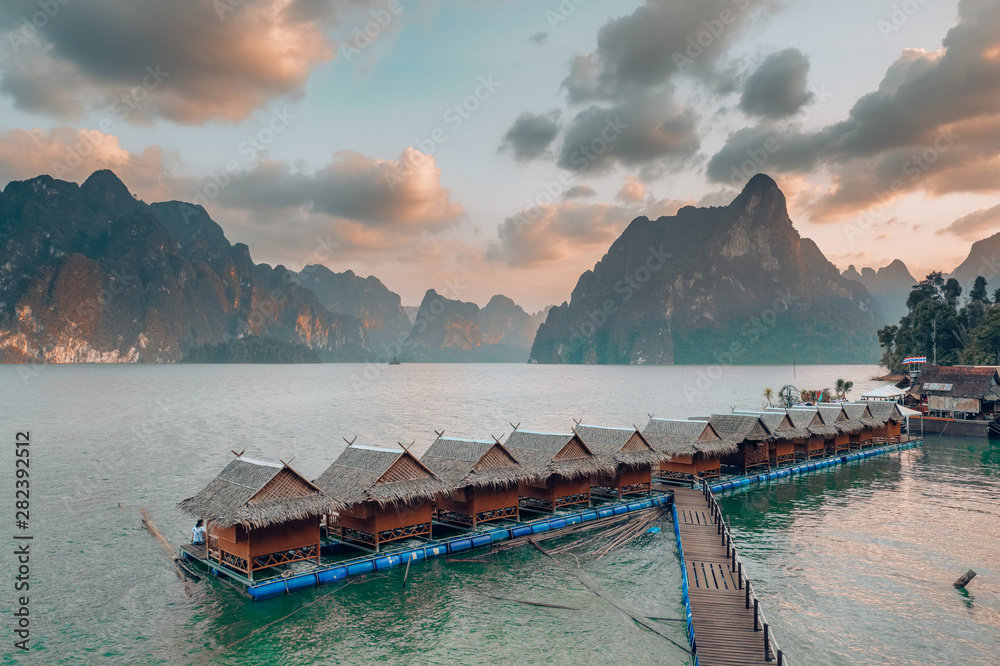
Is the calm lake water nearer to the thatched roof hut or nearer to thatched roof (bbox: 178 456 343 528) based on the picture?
thatched roof (bbox: 178 456 343 528)

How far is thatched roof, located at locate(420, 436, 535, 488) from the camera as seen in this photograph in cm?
2672

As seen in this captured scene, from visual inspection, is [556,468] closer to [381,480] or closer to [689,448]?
[381,480]

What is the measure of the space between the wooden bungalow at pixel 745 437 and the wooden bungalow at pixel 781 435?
2.90 feet

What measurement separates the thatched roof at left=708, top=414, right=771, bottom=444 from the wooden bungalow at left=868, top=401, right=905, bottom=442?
843 inches

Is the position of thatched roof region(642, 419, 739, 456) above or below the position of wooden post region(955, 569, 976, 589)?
above

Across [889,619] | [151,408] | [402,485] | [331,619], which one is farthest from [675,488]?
[151,408]

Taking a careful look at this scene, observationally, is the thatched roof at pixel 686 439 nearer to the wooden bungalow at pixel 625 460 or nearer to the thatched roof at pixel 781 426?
the wooden bungalow at pixel 625 460

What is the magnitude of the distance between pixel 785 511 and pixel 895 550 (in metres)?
7.42

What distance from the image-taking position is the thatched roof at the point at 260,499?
68.2 feet

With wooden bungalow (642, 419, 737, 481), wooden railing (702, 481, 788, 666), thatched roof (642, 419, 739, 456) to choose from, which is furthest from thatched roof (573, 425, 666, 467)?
wooden railing (702, 481, 788, 666)

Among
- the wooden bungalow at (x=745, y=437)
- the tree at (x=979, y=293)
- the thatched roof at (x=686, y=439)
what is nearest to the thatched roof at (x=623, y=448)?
the thatched roof at (x=686, y=439)

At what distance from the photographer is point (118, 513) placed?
3409cm

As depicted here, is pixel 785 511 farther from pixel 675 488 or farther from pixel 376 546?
pixel 376 546

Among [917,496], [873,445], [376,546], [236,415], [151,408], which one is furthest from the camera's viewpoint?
[151,408]
